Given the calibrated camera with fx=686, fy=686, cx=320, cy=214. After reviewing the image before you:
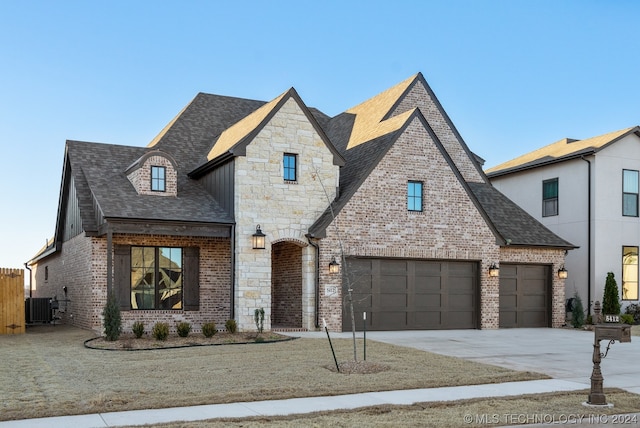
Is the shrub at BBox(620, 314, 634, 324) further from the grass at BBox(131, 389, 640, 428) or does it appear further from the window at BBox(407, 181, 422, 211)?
the grass at BBox(131, 389, 640, 428)

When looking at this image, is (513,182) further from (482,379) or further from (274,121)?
(482,379)

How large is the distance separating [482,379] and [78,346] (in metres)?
9.92

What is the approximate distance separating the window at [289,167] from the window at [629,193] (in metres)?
14.2

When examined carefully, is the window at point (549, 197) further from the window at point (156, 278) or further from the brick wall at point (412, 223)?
the window at point (156, 278)

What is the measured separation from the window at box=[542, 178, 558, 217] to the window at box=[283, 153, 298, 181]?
42.5 ft

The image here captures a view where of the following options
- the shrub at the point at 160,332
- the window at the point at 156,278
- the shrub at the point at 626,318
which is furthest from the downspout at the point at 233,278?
the shrub at the point at 626,318

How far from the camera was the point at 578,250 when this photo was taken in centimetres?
2741

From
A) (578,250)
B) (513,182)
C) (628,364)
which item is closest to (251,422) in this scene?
(628,364)

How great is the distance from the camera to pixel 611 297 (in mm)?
25188

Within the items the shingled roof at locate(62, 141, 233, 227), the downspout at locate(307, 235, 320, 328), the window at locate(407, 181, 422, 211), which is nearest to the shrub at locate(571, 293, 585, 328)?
the window at locate(407, 181, 422, 211)

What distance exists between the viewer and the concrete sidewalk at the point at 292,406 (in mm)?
8383

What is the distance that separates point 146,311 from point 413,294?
8.40 metres

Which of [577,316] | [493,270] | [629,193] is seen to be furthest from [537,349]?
[629,193]

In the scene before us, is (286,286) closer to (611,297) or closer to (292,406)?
(611,297)
